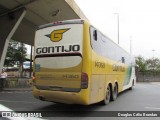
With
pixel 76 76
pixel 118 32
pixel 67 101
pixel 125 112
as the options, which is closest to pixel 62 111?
pixel 67 101

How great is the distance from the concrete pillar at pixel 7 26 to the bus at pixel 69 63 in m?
11.7

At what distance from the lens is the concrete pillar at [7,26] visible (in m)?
22.1

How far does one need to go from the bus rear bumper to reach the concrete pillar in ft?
41.1

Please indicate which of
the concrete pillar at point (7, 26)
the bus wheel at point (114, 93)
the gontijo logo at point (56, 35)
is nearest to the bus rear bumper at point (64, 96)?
the gontijo logo at point (56, 35)

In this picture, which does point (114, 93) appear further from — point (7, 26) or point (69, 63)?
point (7, 26)

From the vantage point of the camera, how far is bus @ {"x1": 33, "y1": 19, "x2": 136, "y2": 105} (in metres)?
9.63

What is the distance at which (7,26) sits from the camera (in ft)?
74.2

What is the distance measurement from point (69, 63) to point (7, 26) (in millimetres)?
14130

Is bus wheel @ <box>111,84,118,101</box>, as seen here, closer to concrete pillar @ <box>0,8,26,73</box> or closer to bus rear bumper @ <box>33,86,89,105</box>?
bus rear bumper @ <box>33,86,89,105</box>

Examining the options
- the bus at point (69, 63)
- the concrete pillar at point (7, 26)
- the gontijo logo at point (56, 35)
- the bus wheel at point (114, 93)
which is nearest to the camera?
the bus at point (69, 63)

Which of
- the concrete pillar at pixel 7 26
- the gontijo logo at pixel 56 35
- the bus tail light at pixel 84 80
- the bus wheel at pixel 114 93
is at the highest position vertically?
the concrete pillar at pixel 7 26

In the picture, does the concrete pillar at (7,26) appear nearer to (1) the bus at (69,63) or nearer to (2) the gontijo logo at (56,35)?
(1) the bus at (69,63)

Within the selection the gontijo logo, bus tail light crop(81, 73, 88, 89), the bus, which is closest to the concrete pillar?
the bus

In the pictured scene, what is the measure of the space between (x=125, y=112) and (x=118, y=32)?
3904 cm
